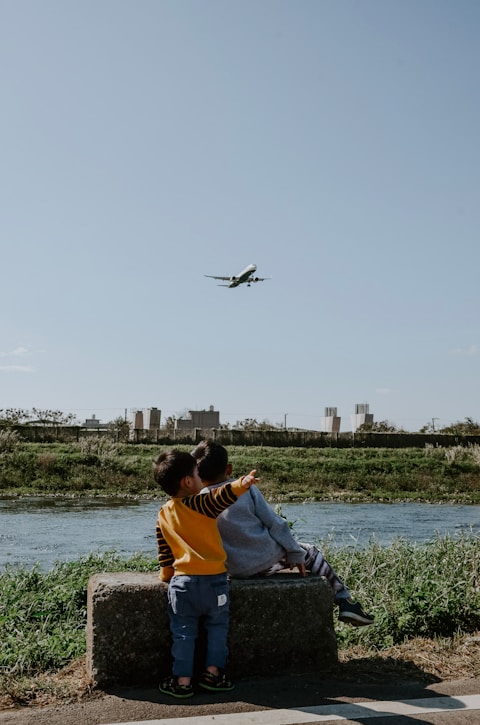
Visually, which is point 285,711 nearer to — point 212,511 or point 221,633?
point 221,633

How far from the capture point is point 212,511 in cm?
438

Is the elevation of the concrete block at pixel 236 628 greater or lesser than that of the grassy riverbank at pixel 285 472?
greater

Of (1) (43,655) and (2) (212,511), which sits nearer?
(2) (212,511)

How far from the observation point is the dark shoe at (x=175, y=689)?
414cm

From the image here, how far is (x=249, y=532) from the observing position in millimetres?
4820

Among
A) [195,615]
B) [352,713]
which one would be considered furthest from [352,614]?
[195,615]

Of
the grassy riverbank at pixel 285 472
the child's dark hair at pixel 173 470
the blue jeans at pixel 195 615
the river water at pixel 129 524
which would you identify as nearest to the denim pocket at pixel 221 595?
the blue jeans at pixel 195 615

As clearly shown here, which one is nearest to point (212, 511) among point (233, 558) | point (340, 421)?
point (233, 558)

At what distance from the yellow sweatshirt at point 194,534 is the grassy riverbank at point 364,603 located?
1077mm

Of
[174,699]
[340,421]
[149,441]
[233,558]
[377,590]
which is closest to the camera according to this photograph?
[174,699]

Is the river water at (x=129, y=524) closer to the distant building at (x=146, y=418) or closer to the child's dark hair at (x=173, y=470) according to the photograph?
the child's dark hair at (x=173, y=470)

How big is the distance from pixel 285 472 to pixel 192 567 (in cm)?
2773

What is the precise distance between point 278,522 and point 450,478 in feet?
97.2

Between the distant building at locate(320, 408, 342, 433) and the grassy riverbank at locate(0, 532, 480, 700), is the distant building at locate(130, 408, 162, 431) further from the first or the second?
the grassy riverbank at locate(0, 532, 480, 700)
